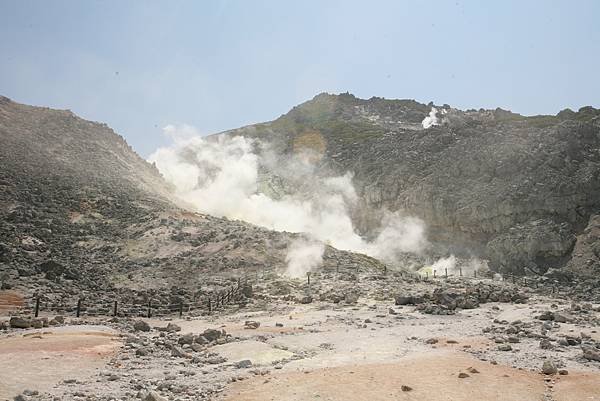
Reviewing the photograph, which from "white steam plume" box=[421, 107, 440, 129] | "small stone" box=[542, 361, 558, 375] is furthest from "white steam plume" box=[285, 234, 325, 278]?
"white steam plume" box=[421, 107, 440, 129]

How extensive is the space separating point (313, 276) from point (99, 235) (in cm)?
2234

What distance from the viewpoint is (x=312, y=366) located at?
15.6 m

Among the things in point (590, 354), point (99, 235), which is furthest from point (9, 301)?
point (590, 354)

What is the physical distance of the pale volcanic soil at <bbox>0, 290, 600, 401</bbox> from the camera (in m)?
12.6

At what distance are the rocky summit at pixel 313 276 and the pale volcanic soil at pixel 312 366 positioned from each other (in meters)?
0.10

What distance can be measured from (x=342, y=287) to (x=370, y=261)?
41.9ft

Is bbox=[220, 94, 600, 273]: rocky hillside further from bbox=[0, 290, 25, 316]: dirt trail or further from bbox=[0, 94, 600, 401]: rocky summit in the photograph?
bbox=[0, 290, 25, 316]: dirt trail

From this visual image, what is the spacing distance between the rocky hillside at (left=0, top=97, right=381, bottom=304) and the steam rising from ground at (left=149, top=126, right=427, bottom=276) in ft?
20.7

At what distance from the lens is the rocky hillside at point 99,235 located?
36875mm

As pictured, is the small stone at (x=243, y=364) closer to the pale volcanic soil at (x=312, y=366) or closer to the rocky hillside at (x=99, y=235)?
the pale volcanic soil at (x=312, y=366)

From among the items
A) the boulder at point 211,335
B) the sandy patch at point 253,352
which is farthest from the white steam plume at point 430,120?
the sandy patch at point 253,352

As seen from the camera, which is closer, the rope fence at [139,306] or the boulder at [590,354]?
the boulder at [590,354]

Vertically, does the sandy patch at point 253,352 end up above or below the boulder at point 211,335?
below

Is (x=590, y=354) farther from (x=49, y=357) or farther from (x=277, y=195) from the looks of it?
(x=277, y=195)
